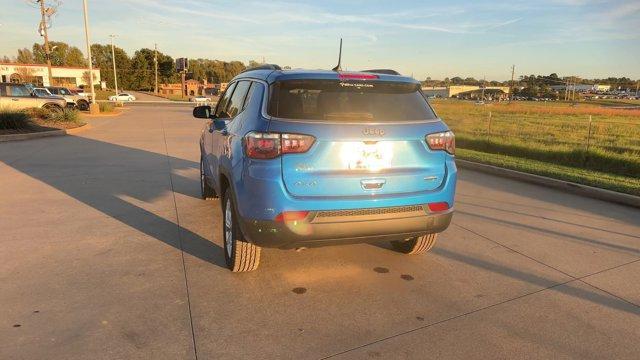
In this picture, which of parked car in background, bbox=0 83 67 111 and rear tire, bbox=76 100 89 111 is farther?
rear tire, bbox=76 100 89 111

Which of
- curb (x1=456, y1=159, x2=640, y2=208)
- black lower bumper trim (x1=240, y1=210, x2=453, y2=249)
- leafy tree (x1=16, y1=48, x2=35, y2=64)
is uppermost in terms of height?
leafy tree (x1=16, y1=48, x2=35, y2=64)

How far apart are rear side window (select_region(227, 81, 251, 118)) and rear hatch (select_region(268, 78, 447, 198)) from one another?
2.94 ft

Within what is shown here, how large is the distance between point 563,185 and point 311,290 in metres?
6.15

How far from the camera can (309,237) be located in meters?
3.50

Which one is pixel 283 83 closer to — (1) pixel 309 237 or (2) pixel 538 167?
(1) pixel 309 237

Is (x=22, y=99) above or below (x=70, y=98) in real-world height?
above

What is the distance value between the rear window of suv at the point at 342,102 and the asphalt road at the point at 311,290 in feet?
4.93

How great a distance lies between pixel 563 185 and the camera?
810 centimetres

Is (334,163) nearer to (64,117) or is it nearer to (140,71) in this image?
(64,117)

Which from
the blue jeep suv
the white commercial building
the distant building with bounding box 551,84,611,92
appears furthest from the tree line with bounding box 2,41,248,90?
the distant building with bounding box 551,84,611,92

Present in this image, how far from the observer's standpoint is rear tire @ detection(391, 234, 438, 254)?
4.61 meters

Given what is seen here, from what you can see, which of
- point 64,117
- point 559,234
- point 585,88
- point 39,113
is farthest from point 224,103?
point 585,88

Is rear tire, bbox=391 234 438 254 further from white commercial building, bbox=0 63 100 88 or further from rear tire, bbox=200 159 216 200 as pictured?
white commercial building, bbox=0 63 100 88

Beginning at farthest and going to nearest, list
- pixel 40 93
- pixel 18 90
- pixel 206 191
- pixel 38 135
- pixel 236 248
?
pixel 40 93 → pixel 18 90 → pixel 38 135 → pixel 206 191 → pixel 236 248
